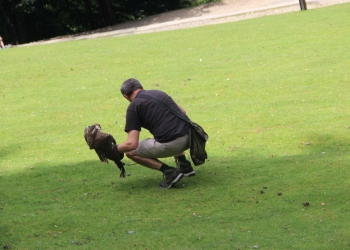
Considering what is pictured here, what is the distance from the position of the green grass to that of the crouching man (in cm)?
42

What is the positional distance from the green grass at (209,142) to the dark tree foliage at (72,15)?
53.9ft

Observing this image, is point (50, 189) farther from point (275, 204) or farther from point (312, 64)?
point (312, 64)

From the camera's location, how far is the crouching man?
8.66 m

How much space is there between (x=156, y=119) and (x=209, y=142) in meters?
2.87

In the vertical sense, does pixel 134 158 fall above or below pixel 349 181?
above

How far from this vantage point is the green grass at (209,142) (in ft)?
24.4

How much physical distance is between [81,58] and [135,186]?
36.0 feet

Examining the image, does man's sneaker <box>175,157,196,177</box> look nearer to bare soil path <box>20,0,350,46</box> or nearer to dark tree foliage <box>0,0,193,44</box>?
bare soil path <box>20,0,350,46</box>

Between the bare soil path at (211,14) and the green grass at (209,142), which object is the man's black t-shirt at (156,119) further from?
the bare soil path at (211,14)

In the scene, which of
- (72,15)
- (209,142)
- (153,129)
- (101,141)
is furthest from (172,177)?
(72,15)

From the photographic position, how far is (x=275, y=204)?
8008 millimetres

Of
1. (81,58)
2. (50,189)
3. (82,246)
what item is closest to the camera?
(82,246)

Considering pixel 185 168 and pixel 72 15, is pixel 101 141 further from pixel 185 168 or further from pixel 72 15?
pixel 72 15

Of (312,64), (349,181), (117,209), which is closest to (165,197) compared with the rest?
(117,209)
